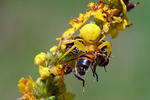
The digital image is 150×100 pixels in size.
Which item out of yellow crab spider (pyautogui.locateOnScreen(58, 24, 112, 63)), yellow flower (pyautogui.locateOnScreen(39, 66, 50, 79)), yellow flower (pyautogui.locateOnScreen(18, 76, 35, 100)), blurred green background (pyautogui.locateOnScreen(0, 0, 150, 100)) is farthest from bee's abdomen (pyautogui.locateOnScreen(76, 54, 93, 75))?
blurred green background (pyautogui.locateOnScreen(0, 0, 150, 100))

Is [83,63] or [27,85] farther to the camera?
[27,85]

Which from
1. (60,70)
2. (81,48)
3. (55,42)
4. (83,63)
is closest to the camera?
(83,63)

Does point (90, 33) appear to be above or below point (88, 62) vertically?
above

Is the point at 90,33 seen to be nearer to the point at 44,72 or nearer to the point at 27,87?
the point at 44,72

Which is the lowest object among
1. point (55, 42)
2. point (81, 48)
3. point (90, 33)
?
point (81, 48)

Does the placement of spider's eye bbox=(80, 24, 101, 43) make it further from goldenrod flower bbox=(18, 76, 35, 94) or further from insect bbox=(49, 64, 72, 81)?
goldenrod flower bbox=(18, 76, 35, 94)

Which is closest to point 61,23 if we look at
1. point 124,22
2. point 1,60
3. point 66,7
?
point 66,7

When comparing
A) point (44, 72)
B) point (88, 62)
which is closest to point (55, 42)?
point (44, 72)
